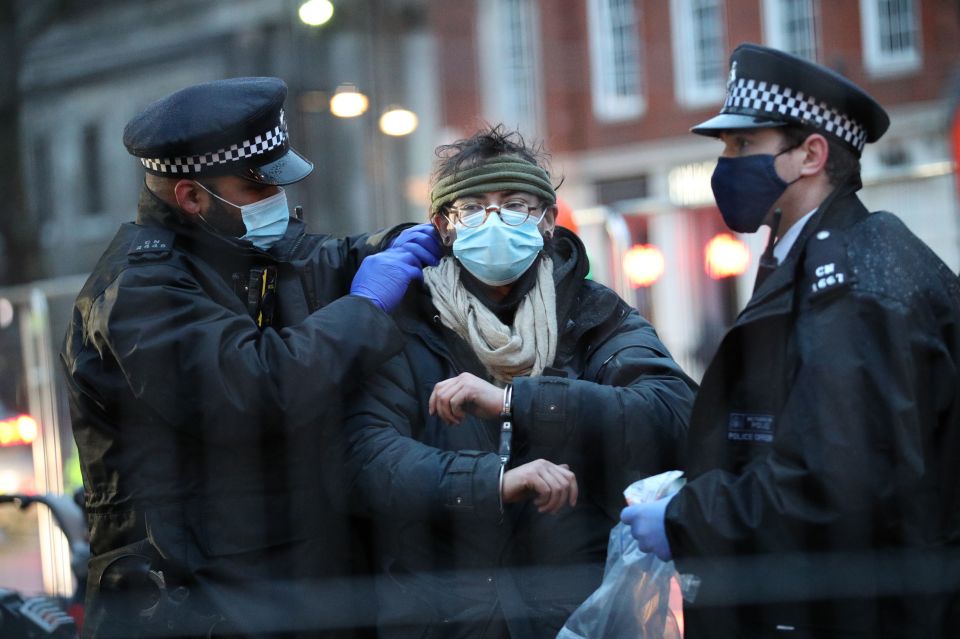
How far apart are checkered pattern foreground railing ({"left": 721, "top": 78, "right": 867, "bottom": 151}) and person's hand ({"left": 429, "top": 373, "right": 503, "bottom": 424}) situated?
0.61m

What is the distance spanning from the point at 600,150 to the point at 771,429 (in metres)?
13.7

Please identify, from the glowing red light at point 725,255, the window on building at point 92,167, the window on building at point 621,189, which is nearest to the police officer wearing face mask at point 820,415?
the window on building at point 92,167

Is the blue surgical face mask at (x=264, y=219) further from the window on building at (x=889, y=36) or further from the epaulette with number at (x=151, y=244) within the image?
the window on building at (x=889, y=36)

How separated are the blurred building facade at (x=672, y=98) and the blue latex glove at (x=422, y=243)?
11.0 ft

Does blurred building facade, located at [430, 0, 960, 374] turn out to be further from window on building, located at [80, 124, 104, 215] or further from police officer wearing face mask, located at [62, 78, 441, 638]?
police officer wearing face mask, located at [62, 78, 441, 638]

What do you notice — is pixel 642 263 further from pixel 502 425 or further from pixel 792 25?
pixel 792 25

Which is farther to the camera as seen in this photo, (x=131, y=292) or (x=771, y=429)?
(x=131, y=292)

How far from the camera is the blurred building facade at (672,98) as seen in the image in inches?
246

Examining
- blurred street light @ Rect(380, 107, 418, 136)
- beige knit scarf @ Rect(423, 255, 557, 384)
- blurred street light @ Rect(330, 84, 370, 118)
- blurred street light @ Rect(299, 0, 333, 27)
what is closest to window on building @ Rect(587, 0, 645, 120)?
blurred street light @ Rect(380, 107, 418, 136)

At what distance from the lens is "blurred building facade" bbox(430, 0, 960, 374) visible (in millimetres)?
6238

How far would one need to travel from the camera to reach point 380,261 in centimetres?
218

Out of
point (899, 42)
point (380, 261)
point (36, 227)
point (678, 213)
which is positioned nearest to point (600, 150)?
point (899, 42)

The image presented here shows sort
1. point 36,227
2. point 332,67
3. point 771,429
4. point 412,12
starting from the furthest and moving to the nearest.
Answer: point 412,12, point 36,227, point 332,67, point 771,429

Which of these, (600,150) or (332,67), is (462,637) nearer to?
(332,67)
